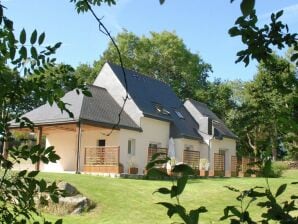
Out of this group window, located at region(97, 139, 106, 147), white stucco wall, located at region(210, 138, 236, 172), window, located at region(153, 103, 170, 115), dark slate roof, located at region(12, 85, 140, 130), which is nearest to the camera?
dark slate roof, located at region(12, 85, 140, 130)

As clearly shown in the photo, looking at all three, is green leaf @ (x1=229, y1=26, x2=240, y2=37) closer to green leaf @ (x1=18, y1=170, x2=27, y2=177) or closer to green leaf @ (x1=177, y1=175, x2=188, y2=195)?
green leaf @ (x1=177, y1=175, x2=188, y2=195)

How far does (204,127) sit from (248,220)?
31553 millimetres

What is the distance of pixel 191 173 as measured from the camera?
1272 mm

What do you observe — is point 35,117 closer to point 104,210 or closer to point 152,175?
point 104,210

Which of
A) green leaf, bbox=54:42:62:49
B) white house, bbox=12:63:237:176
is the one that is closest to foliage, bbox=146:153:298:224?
green leaf, bbox=54:42:62:49

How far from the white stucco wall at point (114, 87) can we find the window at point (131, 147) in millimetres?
1589

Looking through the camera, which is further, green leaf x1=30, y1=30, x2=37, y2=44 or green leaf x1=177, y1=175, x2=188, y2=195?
green leaf x1=30, y1=30, x2=37, y2=44

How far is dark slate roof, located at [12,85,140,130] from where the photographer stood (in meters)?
23.6

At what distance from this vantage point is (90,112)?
24344mm

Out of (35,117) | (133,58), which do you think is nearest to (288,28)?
(35,117)

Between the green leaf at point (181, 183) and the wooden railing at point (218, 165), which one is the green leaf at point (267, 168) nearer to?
the green leaf at point (181, 183)

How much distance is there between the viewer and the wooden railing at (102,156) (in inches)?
907

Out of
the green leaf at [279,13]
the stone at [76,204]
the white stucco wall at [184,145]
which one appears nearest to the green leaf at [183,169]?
the green leaf at [279,13]

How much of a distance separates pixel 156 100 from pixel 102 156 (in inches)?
324
